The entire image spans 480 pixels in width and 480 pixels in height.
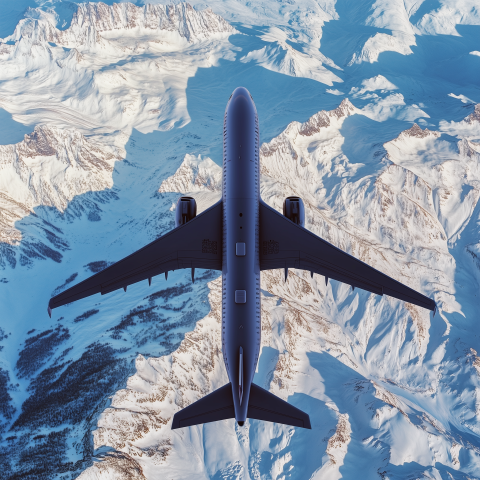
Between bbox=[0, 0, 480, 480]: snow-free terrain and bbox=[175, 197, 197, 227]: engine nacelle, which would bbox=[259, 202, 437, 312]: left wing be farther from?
bbox=[0, 0, 480, 480]: snow-free terrain

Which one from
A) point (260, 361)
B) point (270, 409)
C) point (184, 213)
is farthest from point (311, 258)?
point (260, 361)

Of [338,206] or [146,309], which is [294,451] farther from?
[338,206]

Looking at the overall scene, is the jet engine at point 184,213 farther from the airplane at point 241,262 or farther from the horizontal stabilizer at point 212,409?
the horizontal stabilizer at point 212,409

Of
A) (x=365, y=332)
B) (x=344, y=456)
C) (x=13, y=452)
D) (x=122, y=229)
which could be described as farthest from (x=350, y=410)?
(x=122, y=229)

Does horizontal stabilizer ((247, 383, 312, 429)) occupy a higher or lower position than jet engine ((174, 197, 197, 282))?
lower

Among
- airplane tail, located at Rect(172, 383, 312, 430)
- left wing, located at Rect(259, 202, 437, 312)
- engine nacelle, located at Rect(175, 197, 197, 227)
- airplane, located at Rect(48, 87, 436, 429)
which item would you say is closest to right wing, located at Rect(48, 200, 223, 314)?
airplane, located at Rect(48, 87, 436, 429)

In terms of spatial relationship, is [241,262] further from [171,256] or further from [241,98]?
[241,98]

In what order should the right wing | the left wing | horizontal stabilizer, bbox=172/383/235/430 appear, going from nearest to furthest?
horizontal stabilizer, bbox=172/383/235/430 < the right wing < the left wing

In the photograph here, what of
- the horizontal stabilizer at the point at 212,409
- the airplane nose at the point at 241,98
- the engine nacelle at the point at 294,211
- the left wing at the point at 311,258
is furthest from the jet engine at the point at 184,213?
the horizontal stabilizer at the point at 212,409
